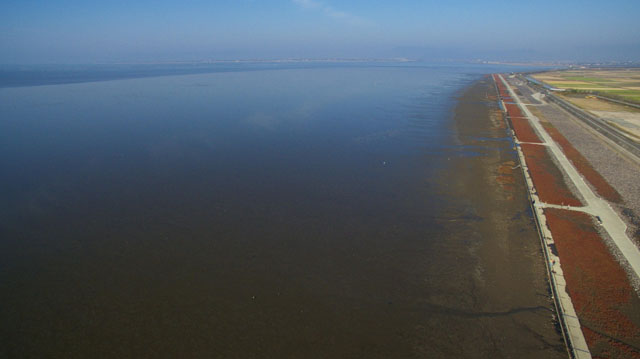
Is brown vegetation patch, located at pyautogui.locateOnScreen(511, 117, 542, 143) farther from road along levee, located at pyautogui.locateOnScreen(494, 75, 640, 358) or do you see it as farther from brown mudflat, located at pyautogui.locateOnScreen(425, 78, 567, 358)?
brown mudflat, located at pyautogui.locateOnScreen(425, 78, 567, 358)

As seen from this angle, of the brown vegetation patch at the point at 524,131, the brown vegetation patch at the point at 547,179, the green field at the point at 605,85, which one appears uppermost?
the green field at the point at 605,85

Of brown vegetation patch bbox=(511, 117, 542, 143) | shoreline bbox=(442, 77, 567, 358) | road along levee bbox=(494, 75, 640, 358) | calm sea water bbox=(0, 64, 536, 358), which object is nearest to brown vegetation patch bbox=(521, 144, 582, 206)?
road along levee bbox=(494, 75, 640, 358)

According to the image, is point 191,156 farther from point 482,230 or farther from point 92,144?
point 482,230

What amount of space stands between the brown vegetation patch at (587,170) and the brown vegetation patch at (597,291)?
4467mm

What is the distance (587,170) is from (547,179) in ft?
13.3

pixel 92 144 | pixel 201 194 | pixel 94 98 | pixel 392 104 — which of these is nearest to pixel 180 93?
pixel 94 98

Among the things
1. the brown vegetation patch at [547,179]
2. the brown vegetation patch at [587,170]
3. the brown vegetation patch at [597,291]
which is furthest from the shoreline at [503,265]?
the brown vegetation patch at [587,170]

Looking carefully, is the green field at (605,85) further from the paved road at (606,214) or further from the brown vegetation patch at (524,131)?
the paved road at (606,214)

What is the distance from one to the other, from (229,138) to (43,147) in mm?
13780

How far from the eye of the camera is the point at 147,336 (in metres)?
8.77

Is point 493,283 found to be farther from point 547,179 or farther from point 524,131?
point 524,131

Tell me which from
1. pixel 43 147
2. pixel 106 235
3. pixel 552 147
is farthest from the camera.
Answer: pixel 552 147

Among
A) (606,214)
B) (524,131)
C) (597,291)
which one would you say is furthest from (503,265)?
(524,131)

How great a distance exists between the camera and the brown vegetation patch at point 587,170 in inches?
666
